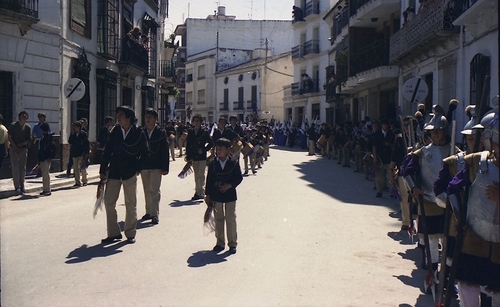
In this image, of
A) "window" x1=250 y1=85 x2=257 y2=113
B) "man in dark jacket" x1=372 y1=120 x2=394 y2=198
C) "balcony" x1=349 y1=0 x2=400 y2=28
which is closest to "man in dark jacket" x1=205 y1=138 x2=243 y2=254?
"man in dark jacket" x1=372 y1=120 x2=394 y2=198

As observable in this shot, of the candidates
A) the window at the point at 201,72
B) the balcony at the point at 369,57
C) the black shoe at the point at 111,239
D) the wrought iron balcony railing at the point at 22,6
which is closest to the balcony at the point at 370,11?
the balcony at the point at 369,57

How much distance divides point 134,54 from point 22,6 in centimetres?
1045

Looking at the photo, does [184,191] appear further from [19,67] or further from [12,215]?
[19,67]

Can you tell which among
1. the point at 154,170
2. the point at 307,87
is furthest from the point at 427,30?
the point at 307,87

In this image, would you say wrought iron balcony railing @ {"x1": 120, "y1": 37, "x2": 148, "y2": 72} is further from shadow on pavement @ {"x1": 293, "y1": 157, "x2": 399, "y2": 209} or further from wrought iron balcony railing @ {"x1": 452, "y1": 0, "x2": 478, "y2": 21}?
wrought iron balcony railing @ {"x1": 452, "y1": 0, "x2": 478, "y2": 21}

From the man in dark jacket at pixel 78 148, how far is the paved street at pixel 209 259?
2.63 metres

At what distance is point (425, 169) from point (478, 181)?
184cm

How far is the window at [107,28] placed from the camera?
21484 millimetres

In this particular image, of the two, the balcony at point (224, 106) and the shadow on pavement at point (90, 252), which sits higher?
the balcony at point (224, 106)

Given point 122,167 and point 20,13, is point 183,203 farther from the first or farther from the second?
point 20,13

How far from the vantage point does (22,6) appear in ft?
48.5

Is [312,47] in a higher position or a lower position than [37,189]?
higher

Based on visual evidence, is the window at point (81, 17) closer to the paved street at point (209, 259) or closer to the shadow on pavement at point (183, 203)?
the paved street at point (209, 259)

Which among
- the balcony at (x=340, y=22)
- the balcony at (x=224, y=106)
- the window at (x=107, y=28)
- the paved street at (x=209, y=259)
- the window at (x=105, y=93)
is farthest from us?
the balcony at (x=224, y=106)
